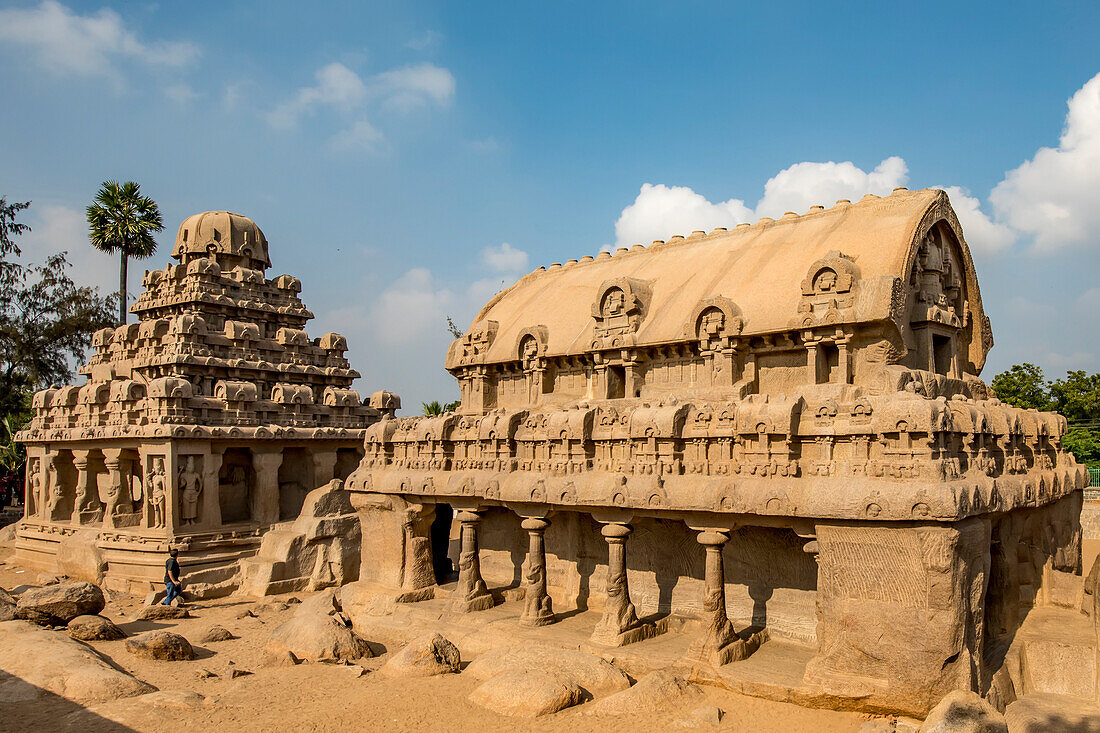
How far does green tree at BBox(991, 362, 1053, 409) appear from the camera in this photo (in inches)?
1567

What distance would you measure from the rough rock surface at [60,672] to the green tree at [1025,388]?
3989 cm

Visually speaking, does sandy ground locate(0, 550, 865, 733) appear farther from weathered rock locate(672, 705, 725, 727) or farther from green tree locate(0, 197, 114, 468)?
green tree locate(0, 197, 114, 468)

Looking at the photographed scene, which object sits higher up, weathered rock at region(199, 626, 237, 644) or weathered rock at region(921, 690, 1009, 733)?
weathered rock at region(921, 690, 1009, 733)

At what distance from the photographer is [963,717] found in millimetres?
8445

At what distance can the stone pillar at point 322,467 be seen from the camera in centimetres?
2445

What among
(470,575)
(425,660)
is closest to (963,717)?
(425,660)

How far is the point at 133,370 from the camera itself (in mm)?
23516

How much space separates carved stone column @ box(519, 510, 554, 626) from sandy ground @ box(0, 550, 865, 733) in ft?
6.33

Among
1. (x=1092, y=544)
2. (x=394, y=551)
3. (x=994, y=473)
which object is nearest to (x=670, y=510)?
(x=994, y=473)

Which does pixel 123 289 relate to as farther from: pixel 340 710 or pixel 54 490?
pixel 340 710

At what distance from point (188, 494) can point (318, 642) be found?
9.47 metres

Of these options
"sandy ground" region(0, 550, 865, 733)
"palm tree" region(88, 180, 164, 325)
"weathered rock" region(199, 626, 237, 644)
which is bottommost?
"weathered rock" region(199, 626, 237, 644)

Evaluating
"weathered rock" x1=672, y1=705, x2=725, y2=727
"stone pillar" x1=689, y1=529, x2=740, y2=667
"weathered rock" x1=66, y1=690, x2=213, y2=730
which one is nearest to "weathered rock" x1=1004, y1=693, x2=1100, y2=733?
"weathered rock" x1=672, y1=705, x2=725, y2=727

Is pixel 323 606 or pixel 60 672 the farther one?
pixel 323 606
